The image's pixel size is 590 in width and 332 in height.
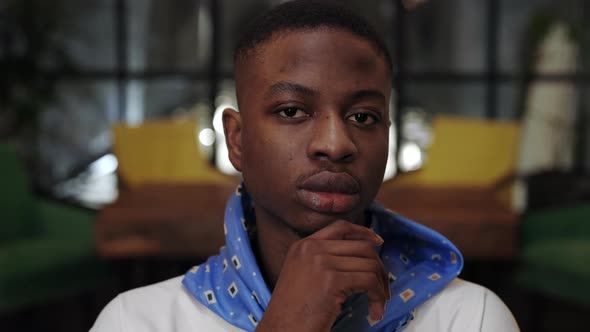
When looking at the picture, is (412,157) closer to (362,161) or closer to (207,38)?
(207,38)

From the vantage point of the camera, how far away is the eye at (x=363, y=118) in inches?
31.8

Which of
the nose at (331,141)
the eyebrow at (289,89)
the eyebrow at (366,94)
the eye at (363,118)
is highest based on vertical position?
the eyebrow at (289,89)

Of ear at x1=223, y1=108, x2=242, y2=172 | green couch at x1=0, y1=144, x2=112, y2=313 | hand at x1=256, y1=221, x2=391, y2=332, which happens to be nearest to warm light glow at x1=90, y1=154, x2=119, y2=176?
green couch at x1=0, y1=144, x2=112, y2=313

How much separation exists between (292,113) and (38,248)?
90.6 inches

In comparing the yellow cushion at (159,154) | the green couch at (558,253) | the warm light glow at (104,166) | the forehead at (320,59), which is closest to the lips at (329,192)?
the forehead at (320,59)

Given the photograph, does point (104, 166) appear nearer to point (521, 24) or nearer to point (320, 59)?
point (521, 24)

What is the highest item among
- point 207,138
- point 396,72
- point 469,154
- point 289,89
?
point 289,89

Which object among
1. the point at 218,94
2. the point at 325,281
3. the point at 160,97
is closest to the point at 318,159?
the point at 325,281

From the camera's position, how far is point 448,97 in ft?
18.9

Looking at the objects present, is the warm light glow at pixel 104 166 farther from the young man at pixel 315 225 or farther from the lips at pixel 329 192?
the lips at pixel 329 192

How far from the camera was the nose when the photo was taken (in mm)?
769

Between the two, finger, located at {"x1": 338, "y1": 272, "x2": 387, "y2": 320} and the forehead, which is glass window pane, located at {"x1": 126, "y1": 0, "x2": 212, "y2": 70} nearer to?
the forehead

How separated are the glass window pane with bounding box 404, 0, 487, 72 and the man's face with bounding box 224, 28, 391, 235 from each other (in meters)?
4.98

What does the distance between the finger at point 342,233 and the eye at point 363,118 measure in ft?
0.41
